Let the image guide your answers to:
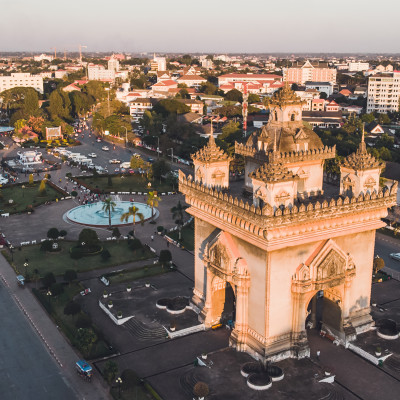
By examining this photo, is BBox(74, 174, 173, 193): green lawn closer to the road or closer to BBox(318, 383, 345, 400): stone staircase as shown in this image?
the road

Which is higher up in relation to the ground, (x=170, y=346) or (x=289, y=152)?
(x=289, y=152)

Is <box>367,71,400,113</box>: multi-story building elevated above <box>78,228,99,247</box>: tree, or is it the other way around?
<box>367,71,400,113</box>: multi-story building

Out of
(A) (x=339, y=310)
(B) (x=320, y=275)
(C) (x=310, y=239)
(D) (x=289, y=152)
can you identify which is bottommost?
(A) (x=339, y=310)

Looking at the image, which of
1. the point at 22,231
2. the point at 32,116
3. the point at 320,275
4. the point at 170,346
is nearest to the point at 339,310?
the point at 320,275

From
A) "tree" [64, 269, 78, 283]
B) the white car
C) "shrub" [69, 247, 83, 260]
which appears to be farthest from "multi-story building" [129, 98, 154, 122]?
"tree" [64, 269, 78, 283]

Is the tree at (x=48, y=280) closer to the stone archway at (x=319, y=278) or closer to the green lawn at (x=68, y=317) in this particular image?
the green lawn at (x=68, y=317)

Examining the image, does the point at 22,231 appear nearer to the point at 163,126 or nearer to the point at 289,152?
the point at 289,152
